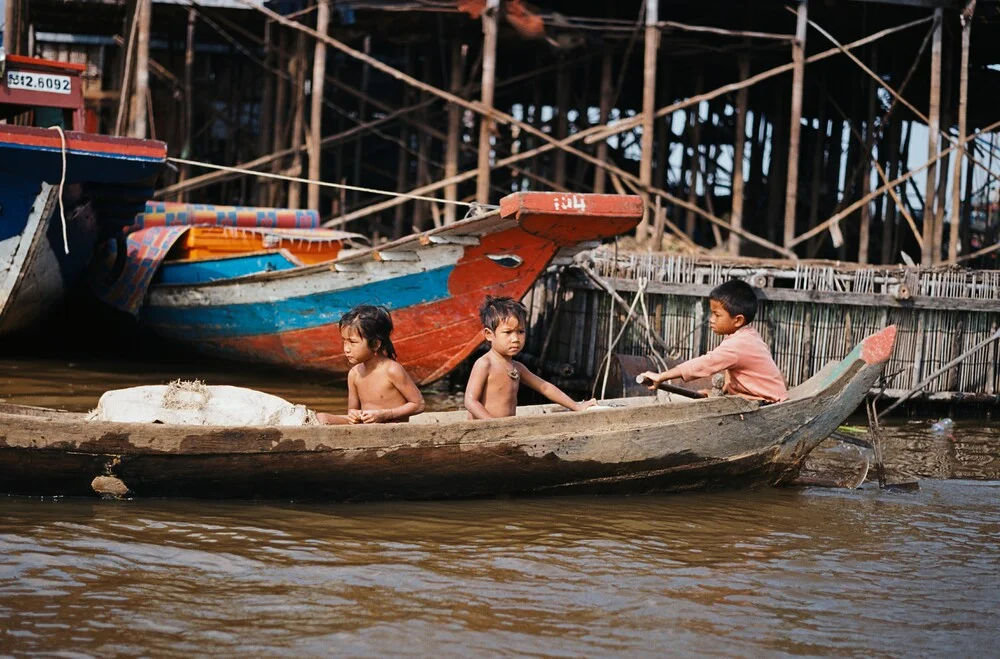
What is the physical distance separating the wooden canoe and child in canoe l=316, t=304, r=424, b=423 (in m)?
0.19

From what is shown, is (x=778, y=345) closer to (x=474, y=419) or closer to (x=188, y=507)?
(x=474, y=419)

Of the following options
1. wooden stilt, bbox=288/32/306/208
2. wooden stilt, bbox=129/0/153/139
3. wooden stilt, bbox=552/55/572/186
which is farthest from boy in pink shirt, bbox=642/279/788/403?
wooden stilt, bbox=552/55/572/186

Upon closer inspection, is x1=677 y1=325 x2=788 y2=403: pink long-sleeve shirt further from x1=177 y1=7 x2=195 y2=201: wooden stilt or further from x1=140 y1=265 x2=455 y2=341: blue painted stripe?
x1=177 y1=7 x2=195 y2=201: wooden stilt

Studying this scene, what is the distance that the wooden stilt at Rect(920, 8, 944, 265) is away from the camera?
36.1 ft

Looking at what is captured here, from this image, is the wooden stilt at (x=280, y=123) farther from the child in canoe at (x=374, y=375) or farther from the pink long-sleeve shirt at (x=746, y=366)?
the pink long-sleeve shirt at (x=746, y=366)

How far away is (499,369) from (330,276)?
12.0 feet

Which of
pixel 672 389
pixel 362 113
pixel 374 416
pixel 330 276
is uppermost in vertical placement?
pixel 362 113

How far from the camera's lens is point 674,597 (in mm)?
4012

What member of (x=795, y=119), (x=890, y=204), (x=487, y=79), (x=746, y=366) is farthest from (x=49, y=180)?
(x=890, y=204)

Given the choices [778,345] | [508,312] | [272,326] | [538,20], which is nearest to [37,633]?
[508,312]

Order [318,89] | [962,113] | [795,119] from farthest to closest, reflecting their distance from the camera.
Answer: [962,113], [795,119], [318,89]

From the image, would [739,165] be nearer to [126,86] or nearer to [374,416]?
[126,86]

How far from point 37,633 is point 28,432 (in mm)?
1515

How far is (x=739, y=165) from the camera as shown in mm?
12938
